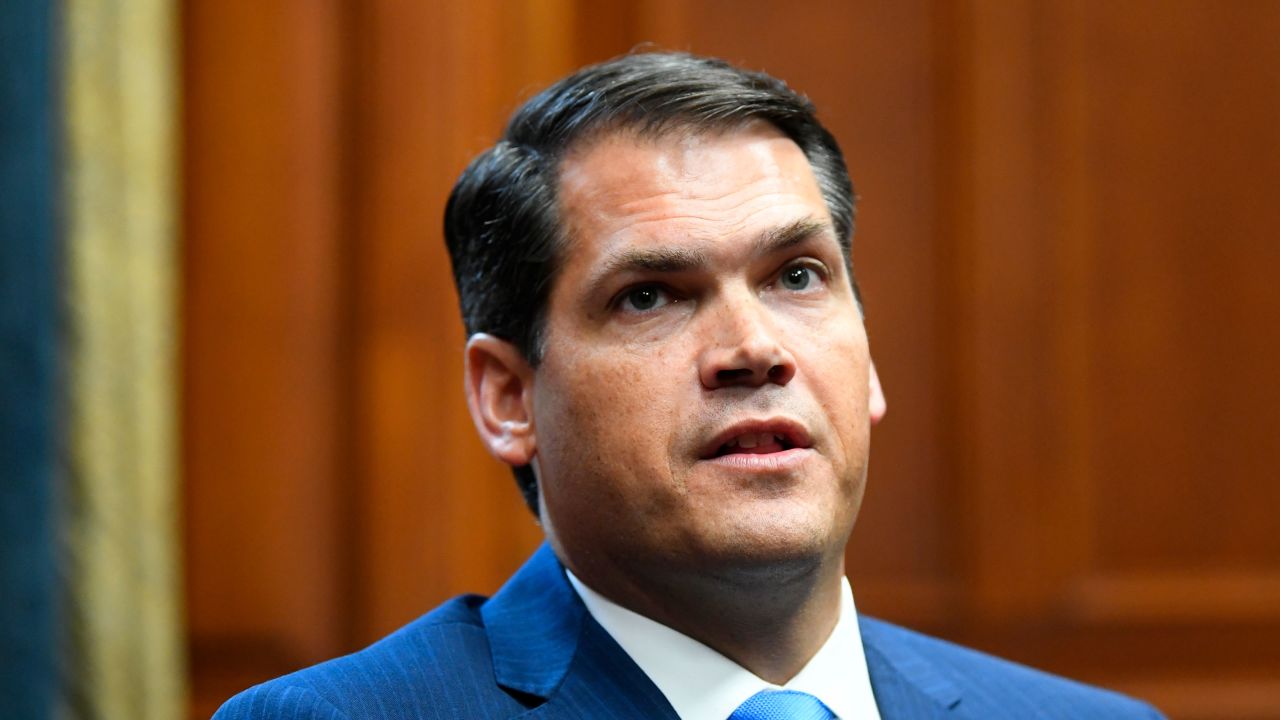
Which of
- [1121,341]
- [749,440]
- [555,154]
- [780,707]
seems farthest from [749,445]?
[1121,341]

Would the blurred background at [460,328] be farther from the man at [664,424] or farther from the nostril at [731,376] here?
the nostril at [731,376]

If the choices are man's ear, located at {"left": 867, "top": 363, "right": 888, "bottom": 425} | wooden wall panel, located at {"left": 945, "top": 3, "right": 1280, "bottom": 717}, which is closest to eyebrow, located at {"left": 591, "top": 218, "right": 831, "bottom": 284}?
man's ear, located at {"left": 867, "top": 363, "right": 888, "bottom": 425}

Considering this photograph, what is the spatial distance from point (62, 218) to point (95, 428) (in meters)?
0.32

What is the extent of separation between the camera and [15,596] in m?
1.93

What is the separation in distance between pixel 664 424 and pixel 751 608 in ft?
0.69

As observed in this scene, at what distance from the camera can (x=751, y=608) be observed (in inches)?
55.9

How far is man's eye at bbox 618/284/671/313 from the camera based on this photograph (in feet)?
4.75

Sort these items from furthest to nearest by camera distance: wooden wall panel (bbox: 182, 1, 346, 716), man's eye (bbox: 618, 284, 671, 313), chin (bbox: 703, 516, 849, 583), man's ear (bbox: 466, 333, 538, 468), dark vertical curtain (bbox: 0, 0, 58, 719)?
wooden wall panel (bbox: 182, 1, 346, 716)
dark vertical curtain (bbox: 0, 0, 58, 719)
man's ear (bbox: 466, 333, 538, 468)
man's eye (bbox: 618, 284, 671, 313)
chin (bbox: 703, 516, 849, 583)

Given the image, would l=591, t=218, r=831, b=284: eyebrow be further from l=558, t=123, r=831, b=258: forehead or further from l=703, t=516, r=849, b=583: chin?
l=703, t=516, r=849, b=583: chin

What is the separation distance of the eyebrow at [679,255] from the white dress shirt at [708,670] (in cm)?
35

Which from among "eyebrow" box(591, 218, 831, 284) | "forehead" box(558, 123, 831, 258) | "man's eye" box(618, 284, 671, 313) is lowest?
"man's eye" box(618, 284, 671, 313)

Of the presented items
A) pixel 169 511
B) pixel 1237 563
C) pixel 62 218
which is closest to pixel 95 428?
pixel 169 511

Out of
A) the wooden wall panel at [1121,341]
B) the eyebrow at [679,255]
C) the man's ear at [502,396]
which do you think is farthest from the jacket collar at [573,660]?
the wooden wall panel at [1121,341]

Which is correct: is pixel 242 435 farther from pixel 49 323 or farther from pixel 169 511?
pixel 49 323
